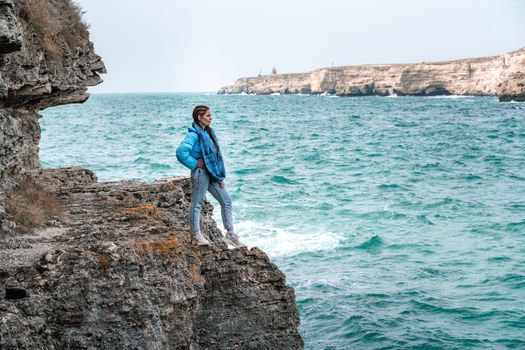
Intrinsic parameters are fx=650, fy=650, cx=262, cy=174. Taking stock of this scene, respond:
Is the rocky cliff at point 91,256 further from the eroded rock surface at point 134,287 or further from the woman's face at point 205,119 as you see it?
the woman's face at point 205,119

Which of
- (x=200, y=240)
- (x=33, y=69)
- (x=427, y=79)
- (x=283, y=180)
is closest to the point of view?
(x=200, y=240)

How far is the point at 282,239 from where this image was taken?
18.7 metres

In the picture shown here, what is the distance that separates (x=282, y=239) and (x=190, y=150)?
10.5 meters

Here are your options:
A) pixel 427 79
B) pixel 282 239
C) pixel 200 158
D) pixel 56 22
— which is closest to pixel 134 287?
pixel 200 158

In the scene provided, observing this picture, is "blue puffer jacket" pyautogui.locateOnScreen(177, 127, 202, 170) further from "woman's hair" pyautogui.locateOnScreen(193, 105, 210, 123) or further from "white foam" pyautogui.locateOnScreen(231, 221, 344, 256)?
"white foam" pyautogui.locateOnScreen(231, 221, 344, 256)

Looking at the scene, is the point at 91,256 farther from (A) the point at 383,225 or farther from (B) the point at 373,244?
(A) the point at 383,225

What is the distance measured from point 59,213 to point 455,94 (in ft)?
483

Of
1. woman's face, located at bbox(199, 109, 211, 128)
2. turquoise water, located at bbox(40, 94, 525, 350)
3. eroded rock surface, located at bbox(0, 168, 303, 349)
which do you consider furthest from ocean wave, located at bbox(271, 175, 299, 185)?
woman's face, located at bbox(199, 109, 211, 128)

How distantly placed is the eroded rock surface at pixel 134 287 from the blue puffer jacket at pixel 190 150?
2.76 feet

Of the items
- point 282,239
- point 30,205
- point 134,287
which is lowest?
point 282,239

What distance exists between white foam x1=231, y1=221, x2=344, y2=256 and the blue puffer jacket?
8.81 metres

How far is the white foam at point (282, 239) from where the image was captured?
17.8m

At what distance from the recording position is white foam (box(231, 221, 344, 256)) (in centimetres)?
1775

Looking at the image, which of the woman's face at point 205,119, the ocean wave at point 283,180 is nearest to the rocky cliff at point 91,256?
the woman's face at point 205,119
